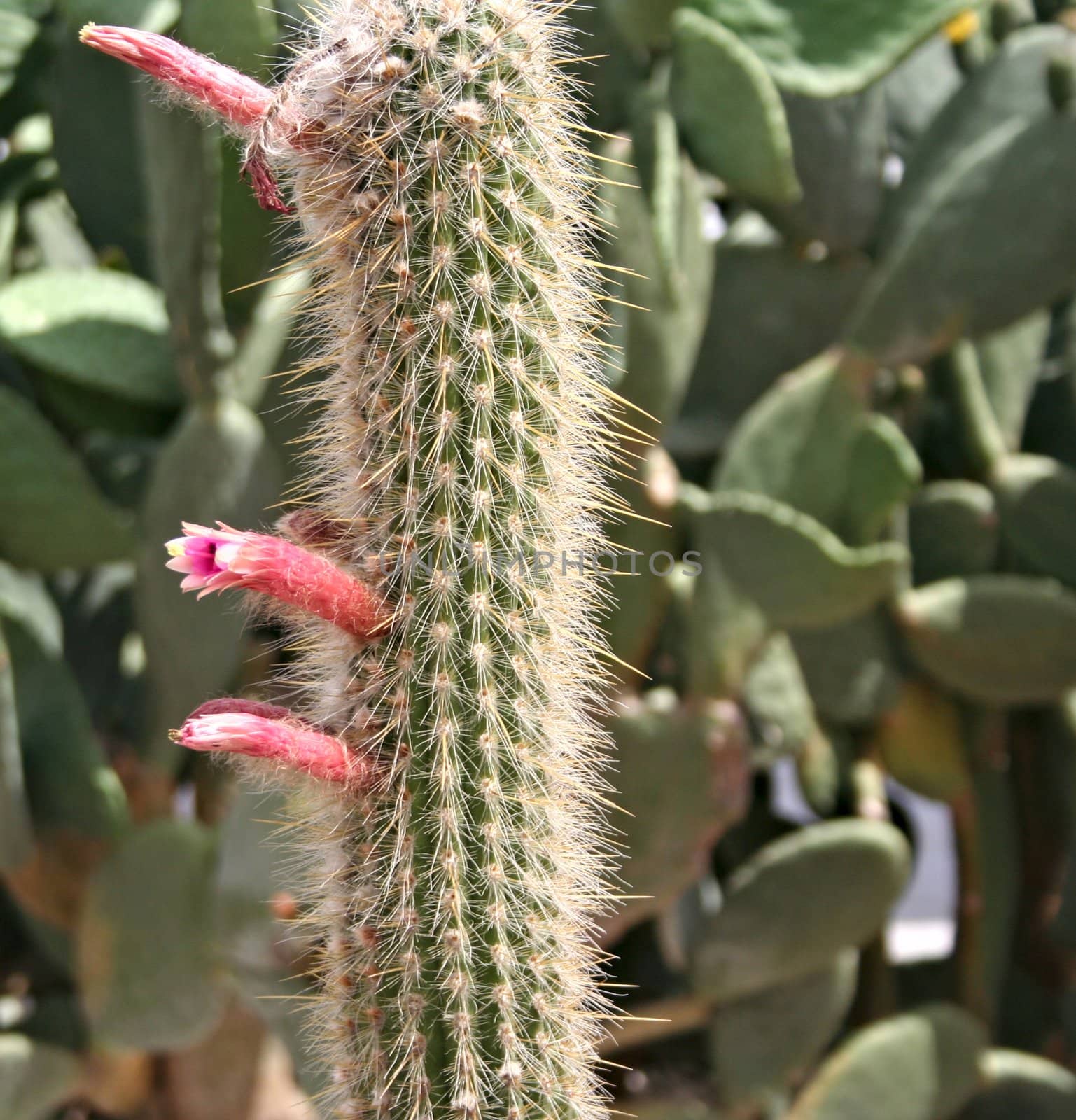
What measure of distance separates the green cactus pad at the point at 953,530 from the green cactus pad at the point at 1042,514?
26mm

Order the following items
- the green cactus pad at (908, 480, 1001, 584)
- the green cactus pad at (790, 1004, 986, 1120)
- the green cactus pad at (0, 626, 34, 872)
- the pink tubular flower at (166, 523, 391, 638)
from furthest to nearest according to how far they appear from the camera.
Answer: the green cactus pad at (908, 480, 1001, 584) → the green cactus pad at (790, 1004, 986, 1120) → the green cactus pad at (0, 626, 34, 872) → the pink tubular flower at (166, 523, 391, 638)

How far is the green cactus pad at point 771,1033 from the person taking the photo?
1521 mm

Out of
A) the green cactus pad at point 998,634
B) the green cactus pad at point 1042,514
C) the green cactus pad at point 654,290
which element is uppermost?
the green cactus pad at point 654,290

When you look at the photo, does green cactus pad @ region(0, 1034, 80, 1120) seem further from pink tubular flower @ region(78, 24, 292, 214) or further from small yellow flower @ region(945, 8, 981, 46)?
small yellow flower @ region(945, 8, 981, 46)

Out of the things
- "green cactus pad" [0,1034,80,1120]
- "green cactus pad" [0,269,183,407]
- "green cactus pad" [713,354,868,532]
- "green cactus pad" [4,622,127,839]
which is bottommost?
"green cactus pad" [0,1034,80,1120]

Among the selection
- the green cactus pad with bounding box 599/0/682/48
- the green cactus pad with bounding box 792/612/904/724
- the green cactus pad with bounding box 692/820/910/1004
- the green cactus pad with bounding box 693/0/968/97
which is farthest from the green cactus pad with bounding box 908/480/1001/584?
the green cactus pad with bounding box 599/0/682/48

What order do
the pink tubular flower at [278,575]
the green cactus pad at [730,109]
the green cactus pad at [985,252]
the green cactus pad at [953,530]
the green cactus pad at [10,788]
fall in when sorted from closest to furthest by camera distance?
the pink tubular flower at [278,575], the green cactus pad at [730,109], the green cactus pad at [10,788], the green cactus pad at [985,252], the green cactus pad at [953,530]

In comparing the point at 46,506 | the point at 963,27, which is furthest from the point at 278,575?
the point at 963,27

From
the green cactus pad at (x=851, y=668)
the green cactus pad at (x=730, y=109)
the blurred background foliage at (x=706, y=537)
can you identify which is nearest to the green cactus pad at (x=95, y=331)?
the blurred background foliage at (x=706, y=537)

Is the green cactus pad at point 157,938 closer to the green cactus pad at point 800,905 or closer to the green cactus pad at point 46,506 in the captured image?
the green cactus pad at point 46,506

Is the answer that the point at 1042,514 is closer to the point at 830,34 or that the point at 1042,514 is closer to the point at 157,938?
the point at 830,34

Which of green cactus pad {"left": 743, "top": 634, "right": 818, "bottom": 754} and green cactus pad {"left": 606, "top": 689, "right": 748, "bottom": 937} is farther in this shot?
green cactus pad {"left": 743, "top": 634, "right": 818, "bottom": 754}

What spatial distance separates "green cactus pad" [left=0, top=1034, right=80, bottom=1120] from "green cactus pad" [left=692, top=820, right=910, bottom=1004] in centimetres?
76

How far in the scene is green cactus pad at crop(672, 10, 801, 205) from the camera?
121 centimetres
